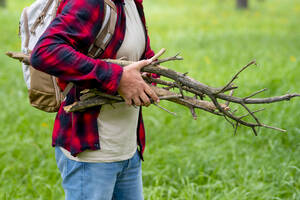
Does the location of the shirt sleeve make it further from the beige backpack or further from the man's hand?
the beige backpack

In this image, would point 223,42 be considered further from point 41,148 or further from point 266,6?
point 266,6

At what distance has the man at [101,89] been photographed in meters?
1.38

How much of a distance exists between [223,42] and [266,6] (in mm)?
7914

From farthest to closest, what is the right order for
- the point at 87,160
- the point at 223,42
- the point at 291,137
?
the point at 223,42
the point at 291,137
the point at 87,160

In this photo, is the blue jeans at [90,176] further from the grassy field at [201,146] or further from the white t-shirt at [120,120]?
the grassy field at [201,146]

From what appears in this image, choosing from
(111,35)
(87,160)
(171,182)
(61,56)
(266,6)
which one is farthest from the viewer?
(266,6)

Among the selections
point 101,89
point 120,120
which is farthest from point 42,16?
point 120,120

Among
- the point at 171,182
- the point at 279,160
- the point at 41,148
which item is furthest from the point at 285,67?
the point at 41,148

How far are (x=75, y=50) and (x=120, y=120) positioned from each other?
1.31 ft

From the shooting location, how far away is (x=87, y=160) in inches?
63.2

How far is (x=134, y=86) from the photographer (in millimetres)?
1446

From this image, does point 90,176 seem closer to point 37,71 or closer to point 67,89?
point 67,89

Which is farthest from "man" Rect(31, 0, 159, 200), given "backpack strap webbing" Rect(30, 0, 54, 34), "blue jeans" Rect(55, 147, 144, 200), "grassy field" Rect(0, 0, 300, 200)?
"grassy field" Rect(0, 0, 300, 200)

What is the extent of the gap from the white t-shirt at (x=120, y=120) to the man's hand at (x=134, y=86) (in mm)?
143
